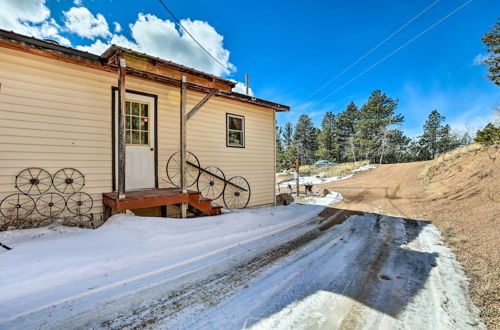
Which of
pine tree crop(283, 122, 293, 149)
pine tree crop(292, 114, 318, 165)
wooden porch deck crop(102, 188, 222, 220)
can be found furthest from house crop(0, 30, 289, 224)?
pine tree crop(283, 122, 293, 149)

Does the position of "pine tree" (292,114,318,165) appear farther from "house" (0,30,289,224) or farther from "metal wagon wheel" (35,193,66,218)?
"metal wagon wheel" (35,193,66,218)

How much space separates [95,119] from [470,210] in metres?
8.83

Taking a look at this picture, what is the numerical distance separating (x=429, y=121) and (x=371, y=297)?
4348 centimetres

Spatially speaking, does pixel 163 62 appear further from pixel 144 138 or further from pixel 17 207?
pixel 17 207

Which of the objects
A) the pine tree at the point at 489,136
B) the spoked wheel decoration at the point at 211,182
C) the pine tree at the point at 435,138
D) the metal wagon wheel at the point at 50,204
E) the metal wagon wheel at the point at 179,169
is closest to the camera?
the metal wagon wheel at the point at 50,204

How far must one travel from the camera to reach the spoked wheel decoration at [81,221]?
4.13 m

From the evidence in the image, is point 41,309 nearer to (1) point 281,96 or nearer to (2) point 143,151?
(2) point 143,151

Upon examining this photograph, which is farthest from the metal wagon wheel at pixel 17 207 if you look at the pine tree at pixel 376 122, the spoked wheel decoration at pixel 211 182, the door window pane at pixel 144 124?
the pine tree at pixel 376 122

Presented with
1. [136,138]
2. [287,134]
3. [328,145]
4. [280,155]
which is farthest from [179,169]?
[287,134]

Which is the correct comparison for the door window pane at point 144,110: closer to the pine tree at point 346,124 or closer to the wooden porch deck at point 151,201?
the wooden porch deck at point 151,201

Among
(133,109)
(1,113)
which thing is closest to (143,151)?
(133,109)

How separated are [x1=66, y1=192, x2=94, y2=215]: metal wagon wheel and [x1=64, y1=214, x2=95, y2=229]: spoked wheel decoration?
0.26 feet

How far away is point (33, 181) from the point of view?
12.6 ft

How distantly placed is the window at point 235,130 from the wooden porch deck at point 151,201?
2473mm
